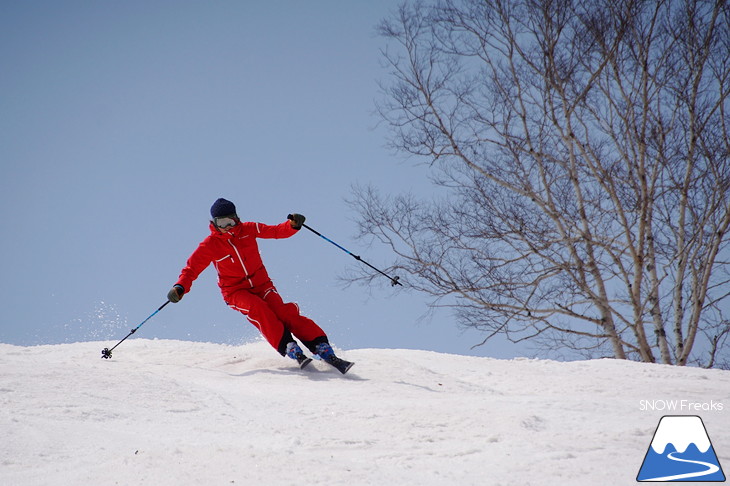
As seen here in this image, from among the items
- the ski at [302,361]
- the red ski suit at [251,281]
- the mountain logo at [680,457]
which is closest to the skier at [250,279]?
the red ski suit at [251,281]

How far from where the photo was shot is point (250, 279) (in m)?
5.98

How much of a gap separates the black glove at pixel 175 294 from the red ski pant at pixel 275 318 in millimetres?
479

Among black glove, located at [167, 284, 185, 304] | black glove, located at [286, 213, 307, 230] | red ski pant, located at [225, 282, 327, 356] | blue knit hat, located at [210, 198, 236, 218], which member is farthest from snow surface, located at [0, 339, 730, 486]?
blue knit hat, located at [210, 198, 236, 218]

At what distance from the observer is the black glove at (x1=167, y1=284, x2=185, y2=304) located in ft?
18.6

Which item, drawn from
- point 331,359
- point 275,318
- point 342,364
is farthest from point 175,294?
point 342,364

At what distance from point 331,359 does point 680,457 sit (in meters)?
3.25

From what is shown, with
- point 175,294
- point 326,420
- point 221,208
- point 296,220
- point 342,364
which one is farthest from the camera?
point 296,220

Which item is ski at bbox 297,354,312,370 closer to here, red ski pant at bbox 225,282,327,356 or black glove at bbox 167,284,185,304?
red ski pant at bbox 225,282,327,356

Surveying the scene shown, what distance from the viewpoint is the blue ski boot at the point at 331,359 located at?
5.49 meters

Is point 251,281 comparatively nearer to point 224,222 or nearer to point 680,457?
point 224,222

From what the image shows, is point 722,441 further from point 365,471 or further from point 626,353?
point 626,353

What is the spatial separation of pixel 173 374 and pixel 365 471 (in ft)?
9.54

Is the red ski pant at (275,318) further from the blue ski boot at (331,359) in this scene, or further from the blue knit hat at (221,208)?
the blue knit hat at (221,208)

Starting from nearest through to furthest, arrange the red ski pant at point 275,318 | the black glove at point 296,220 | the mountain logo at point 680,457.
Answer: the mountain logo at point 680,457 → the red ski pant at point 275,318 → the black glove at point 296,220
